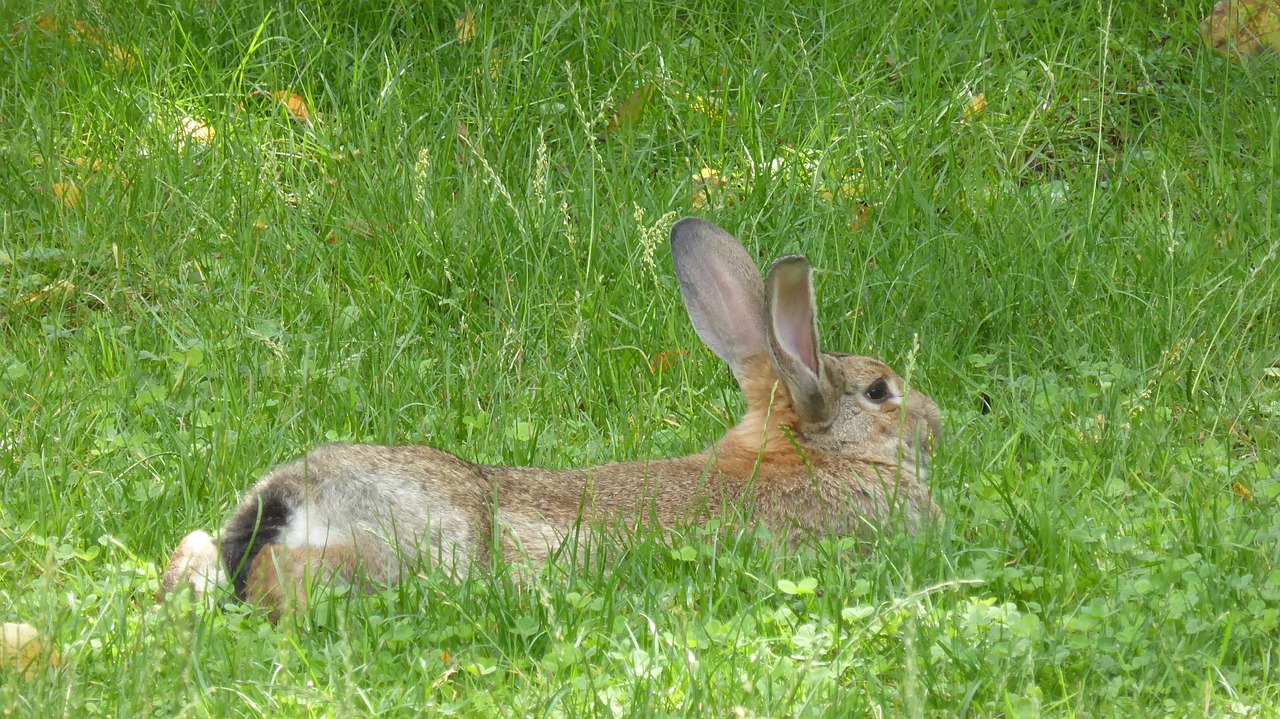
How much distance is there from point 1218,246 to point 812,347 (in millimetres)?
2008

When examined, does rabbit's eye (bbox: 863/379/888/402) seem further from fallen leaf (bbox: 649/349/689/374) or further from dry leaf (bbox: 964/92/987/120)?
dry leaf (bbox: 964/92/987/120)

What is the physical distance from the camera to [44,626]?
A: 3684mm

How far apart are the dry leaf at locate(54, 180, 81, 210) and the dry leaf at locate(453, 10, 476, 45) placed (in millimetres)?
1994

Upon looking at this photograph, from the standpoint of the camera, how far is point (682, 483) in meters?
4.85

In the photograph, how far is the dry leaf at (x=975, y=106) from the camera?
284 inches

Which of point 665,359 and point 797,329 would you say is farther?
point 665,359

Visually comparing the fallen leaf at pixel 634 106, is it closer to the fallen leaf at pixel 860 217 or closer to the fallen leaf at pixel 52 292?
the fallen leaf at pixel 860 217

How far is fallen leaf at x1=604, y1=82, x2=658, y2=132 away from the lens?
7352mm

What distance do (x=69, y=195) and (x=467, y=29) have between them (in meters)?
2.09

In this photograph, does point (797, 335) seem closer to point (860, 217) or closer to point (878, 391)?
point (878, 391)

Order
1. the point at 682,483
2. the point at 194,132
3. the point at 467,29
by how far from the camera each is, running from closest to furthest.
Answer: the point at 682,483 → the point at 194,132 → the point at 467,29

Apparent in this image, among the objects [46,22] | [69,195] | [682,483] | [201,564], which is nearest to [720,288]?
[682,483]

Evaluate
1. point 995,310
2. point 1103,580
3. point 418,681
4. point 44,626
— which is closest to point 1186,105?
point 995,310

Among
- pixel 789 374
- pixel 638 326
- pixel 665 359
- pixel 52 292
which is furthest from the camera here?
pixel 52 292
